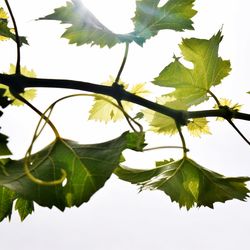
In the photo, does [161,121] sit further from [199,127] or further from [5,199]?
[5,199]

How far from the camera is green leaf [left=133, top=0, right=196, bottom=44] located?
815mm

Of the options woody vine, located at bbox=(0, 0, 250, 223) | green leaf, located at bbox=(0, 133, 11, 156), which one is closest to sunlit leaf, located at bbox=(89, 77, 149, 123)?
woody vine, located at bbox=(0, 0, 250, 223)

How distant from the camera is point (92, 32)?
79cm

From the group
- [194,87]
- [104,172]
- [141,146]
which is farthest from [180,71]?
[104,172]

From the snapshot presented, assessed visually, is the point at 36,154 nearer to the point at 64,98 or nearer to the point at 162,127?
the point at 64,98

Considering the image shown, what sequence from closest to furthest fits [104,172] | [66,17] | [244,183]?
[104,172]
[66,17]
[244,183]

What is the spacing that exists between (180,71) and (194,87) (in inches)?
1.8

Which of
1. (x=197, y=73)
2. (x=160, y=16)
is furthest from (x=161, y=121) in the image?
(x=160, y=16)

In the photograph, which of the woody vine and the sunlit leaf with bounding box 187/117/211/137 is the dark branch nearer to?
the woody vine

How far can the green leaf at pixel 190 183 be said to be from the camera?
889mm

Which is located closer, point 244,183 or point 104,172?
point 104,172

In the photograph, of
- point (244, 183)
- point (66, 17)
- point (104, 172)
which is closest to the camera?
point (104, 172)

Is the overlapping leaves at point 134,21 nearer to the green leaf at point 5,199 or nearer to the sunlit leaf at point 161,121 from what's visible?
the sunlit leaf at point 161,121

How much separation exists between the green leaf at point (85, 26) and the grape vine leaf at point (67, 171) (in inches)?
7.5
